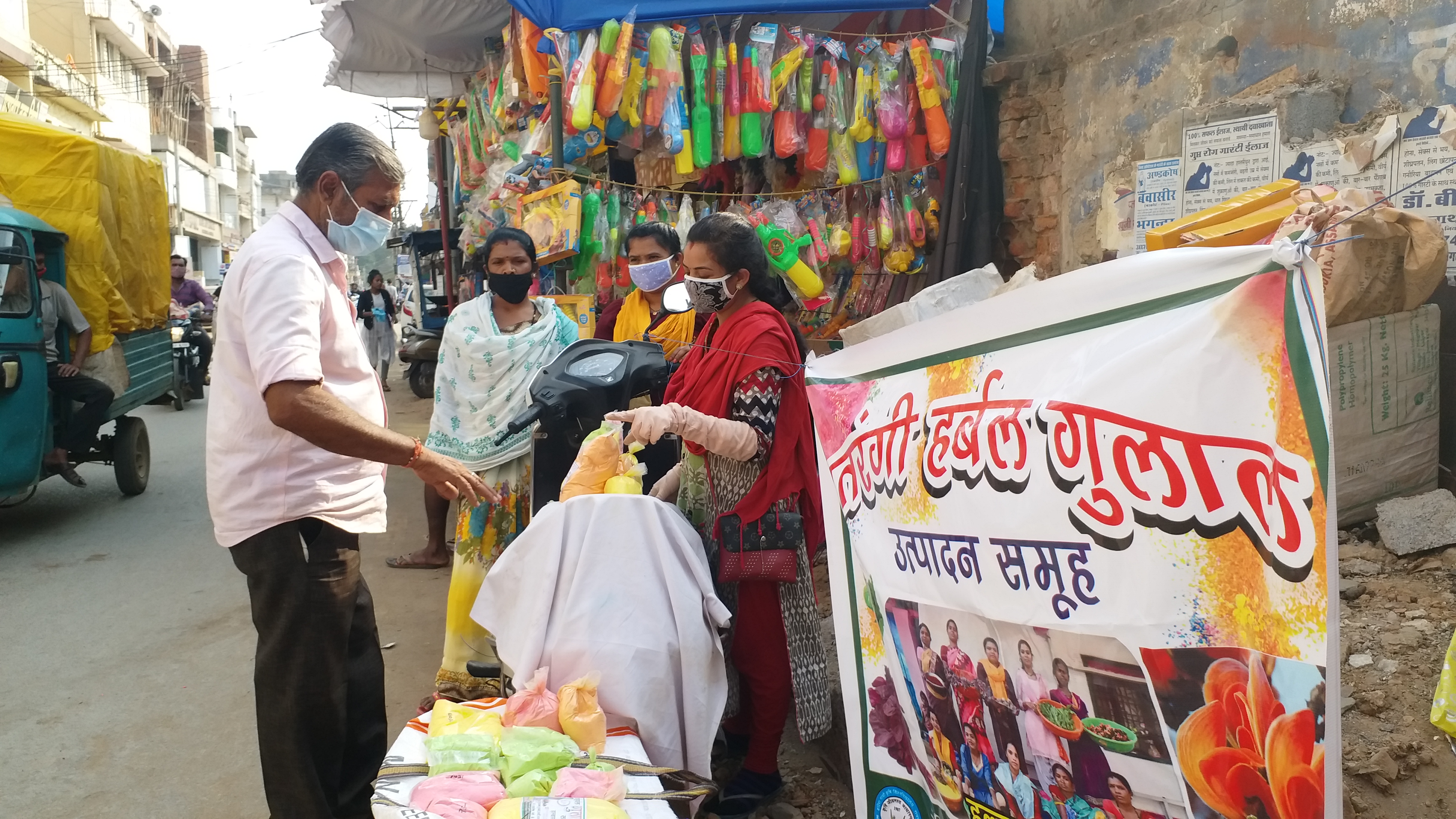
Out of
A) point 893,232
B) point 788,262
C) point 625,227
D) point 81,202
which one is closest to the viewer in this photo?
point 788,262

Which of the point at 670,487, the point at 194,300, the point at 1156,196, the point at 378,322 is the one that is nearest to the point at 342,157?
the point at 670,487

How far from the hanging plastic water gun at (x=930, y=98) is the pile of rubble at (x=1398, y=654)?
2.83m

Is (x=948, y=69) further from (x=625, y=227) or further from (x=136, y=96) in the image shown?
(x=136, y=96)

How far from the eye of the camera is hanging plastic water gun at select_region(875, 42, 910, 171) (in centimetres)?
475

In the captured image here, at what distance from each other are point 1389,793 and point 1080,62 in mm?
3647

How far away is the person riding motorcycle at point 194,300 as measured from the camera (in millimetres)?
10633

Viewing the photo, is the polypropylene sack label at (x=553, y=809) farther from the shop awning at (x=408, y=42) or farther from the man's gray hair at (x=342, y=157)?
the shop awning at (x=408, y=42)

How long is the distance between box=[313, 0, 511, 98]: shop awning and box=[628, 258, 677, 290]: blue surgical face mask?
11.3 ft

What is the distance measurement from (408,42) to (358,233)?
550cm

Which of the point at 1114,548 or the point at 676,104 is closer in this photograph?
the point at 1114,548

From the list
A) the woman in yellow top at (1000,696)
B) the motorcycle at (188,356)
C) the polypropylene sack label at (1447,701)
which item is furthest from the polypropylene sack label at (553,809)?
the motorcycle at (188,356)

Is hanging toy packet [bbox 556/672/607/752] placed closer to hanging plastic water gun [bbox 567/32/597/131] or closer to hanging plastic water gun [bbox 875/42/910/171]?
hanging plastic water gun [bbox 567/32/597/131]

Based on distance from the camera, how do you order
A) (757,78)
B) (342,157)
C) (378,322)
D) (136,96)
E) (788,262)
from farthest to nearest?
(136,96) → (378,322) → (757,78) → (788,262) → (342,157)

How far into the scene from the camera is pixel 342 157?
2273 mm
